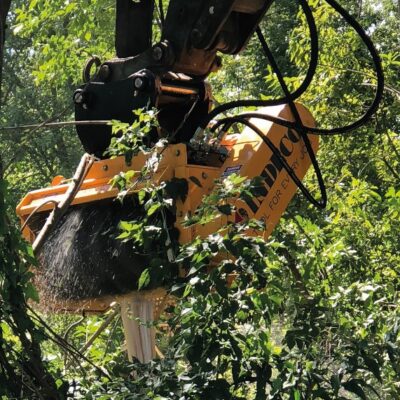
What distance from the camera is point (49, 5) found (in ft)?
25.6

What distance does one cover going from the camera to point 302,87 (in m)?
3.95

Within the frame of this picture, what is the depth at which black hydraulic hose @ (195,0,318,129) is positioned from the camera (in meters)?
3.93

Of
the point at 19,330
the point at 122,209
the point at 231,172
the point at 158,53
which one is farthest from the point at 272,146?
the point at 19,330

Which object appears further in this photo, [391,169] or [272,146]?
Answer: [391,169]

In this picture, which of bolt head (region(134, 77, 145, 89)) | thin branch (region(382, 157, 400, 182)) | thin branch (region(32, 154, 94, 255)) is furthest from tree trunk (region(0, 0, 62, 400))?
thin branch (region(382, 157, 400, 182))

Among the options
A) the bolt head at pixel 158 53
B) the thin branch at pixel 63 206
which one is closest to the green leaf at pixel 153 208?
the thin branch at pixel 63 206

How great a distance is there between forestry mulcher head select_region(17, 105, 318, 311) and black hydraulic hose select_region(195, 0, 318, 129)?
118 millimetres

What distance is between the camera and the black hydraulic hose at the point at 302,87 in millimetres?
3926

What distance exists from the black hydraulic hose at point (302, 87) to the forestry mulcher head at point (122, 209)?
118mm

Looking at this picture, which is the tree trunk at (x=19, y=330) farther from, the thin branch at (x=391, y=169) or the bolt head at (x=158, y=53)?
the thin branch at (x=391, y=169)

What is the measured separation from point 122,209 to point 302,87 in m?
0.89

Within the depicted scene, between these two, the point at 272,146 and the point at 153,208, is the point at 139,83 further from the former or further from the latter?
the point at 153,208

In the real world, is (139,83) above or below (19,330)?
above

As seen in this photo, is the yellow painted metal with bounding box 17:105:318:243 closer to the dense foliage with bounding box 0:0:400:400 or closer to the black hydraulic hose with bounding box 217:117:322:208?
the black hydraulic hose with bounding box 217:117:322:208
